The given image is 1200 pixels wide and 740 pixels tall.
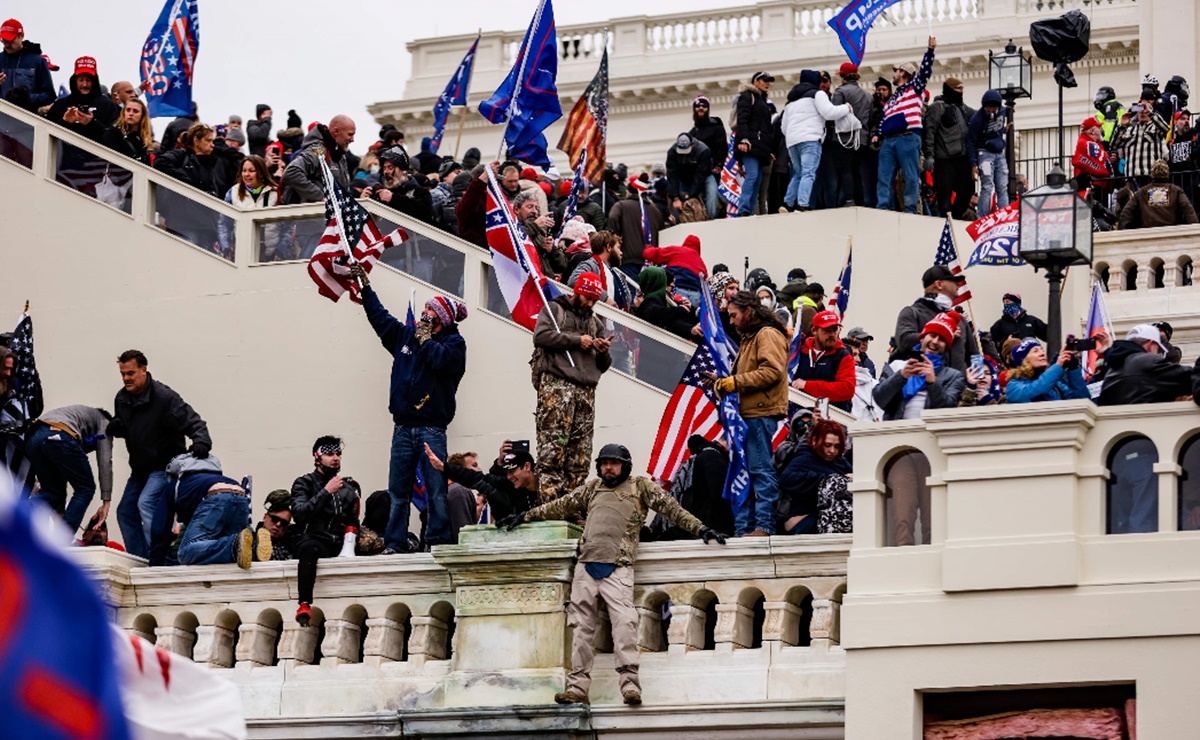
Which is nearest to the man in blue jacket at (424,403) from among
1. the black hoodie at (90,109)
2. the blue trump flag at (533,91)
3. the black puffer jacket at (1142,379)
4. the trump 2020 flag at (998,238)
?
the trump 2020 flag at (998,238)

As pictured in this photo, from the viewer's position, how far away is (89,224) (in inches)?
825

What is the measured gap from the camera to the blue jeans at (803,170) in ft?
74.5

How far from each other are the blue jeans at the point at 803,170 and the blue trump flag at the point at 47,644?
19.0 m

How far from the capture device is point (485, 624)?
45.1 ft

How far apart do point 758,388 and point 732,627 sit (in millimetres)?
1659

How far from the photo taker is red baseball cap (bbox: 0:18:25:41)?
2223 cm

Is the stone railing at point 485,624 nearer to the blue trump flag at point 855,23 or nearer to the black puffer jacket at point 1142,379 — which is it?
the black puffer jacket at point 1142,379

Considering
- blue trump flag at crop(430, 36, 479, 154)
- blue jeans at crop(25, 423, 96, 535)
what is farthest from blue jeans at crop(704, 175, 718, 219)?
blue jeans at crop(25, 423, 96, 535)

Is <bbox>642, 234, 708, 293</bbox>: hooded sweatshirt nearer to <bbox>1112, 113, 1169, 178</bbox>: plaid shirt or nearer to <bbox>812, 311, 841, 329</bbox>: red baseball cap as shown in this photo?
<bbox>812, 311, 841, 329</bbox>: red baseball cap

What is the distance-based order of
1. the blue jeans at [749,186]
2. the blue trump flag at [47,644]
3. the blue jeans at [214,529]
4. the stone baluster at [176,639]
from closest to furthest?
the blue trump flag at [47,644]
the stone baluster at [176,639]
the blue jeans at [214,529]
the blue jeans at [749,186]

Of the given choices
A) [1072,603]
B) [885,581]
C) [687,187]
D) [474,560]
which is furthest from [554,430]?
[687,187]

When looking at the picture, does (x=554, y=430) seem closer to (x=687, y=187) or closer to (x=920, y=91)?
(x=920, y=91)

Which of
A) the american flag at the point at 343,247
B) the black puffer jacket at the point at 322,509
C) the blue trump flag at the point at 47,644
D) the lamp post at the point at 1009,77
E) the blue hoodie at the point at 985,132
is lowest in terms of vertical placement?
the blue trump flag at the point at 47,644

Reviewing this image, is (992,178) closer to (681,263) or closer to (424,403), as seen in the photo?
(681,263)
